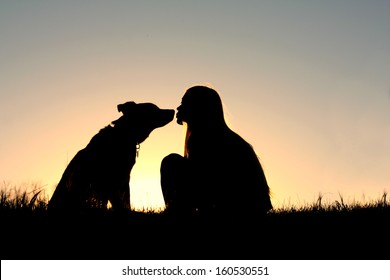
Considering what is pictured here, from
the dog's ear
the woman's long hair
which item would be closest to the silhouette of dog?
the dog's ear

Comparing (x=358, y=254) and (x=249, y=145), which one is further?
(x=249, y=145)

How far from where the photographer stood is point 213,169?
17.9 feet

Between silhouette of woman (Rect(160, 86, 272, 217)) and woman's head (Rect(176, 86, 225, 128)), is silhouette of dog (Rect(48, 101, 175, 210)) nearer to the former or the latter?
silhouette of woman (Rect(160, 86, 272, 217))

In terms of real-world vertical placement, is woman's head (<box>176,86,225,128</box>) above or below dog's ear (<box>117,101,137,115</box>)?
below

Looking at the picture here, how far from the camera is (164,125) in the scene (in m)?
8.30

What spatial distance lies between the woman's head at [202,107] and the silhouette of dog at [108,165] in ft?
4.39

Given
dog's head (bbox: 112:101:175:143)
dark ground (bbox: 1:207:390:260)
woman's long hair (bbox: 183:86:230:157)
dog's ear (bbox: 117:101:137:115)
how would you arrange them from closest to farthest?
dark ground (bbox: 1:207:390:260) → woman's long hair (bbox: 183:86:230:157) → dog's head (bbox: 112:101:175:143) → dog's ear (bbox: 117:101:137:115)

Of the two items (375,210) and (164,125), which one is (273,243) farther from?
(164,125)

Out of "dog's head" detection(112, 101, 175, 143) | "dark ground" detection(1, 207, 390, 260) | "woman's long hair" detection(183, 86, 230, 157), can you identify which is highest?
"dog's head" detection(112, 101, 175, 143)

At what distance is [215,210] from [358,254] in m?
1.76

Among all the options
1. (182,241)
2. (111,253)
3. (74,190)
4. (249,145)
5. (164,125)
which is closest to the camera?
(111,253)

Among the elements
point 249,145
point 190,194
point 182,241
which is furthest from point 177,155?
point 182,241

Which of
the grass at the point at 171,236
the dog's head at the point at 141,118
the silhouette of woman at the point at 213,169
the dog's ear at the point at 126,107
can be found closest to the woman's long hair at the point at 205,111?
the silhouette of woman at the point at 213,169

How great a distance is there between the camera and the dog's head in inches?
300
